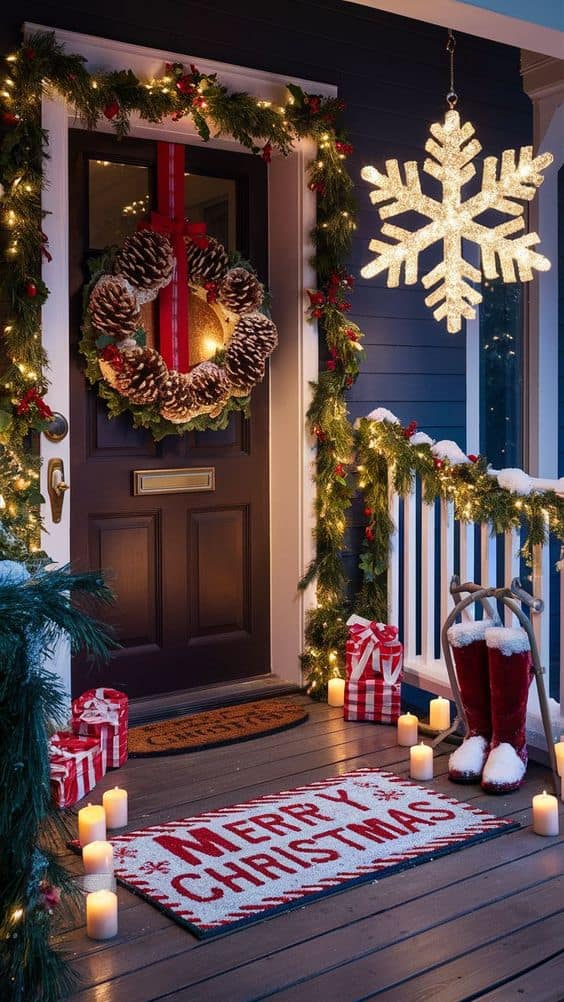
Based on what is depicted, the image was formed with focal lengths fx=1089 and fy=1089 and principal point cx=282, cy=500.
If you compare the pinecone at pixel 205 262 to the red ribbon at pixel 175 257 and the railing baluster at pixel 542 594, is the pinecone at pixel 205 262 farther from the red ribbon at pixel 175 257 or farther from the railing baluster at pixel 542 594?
the railing baluster at pixel 542 594

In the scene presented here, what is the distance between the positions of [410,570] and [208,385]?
1062mm

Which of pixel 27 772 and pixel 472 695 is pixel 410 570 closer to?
pixel 472 695

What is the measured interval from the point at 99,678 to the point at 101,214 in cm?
171

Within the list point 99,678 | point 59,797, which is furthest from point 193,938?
point 99,678

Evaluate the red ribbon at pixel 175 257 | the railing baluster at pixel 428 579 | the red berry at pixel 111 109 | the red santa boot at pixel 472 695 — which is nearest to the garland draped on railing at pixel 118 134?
the red berry at pixel 111 109

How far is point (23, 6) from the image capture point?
3570 millimetres

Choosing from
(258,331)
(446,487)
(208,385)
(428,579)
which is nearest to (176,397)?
(208,385)

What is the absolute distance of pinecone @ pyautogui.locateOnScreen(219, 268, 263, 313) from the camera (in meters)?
4.14

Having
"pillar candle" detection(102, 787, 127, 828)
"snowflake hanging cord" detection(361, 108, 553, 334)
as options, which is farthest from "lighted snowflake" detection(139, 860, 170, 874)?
"snowflake hanging cord" detection(361, 108, 553, 334)

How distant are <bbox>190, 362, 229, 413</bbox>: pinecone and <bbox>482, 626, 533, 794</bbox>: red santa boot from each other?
139cm

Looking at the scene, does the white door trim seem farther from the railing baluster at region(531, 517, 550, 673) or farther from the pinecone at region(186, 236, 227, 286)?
the railing baluster at region(531, 517, 550, 673)

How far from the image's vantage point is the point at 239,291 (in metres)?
4.14

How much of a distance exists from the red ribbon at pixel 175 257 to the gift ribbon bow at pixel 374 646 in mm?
1193

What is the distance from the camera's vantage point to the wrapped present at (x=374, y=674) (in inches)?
158
